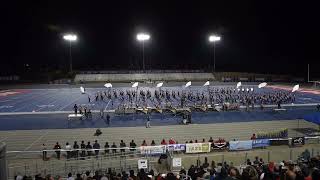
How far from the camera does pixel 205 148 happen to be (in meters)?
18.8

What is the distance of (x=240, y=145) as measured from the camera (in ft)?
63.5

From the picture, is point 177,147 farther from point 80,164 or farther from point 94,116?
point 94,116

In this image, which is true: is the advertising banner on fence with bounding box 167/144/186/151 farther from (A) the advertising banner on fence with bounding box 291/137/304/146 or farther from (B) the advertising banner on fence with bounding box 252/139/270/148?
(A) the advertising banner on fence with bounding box 291/137/304/146

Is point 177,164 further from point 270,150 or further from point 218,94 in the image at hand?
point 218,94

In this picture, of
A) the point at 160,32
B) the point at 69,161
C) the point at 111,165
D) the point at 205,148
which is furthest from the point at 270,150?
the point at 160,32

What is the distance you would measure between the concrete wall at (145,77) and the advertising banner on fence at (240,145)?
36.8 metres

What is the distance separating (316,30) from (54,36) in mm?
41334

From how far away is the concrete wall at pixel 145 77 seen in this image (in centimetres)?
5600

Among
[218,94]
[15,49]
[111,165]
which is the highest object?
[15,49]

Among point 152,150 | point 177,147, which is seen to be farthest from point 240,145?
point 152,150

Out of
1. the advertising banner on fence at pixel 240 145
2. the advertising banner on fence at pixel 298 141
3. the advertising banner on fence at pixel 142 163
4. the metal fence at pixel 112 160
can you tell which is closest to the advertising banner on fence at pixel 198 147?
the metal fence at pixel 112 160

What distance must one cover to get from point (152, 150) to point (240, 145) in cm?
476

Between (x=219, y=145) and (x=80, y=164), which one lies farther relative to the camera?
(x=219, y=145)

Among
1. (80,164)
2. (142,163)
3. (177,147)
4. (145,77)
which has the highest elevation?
(145,77)
